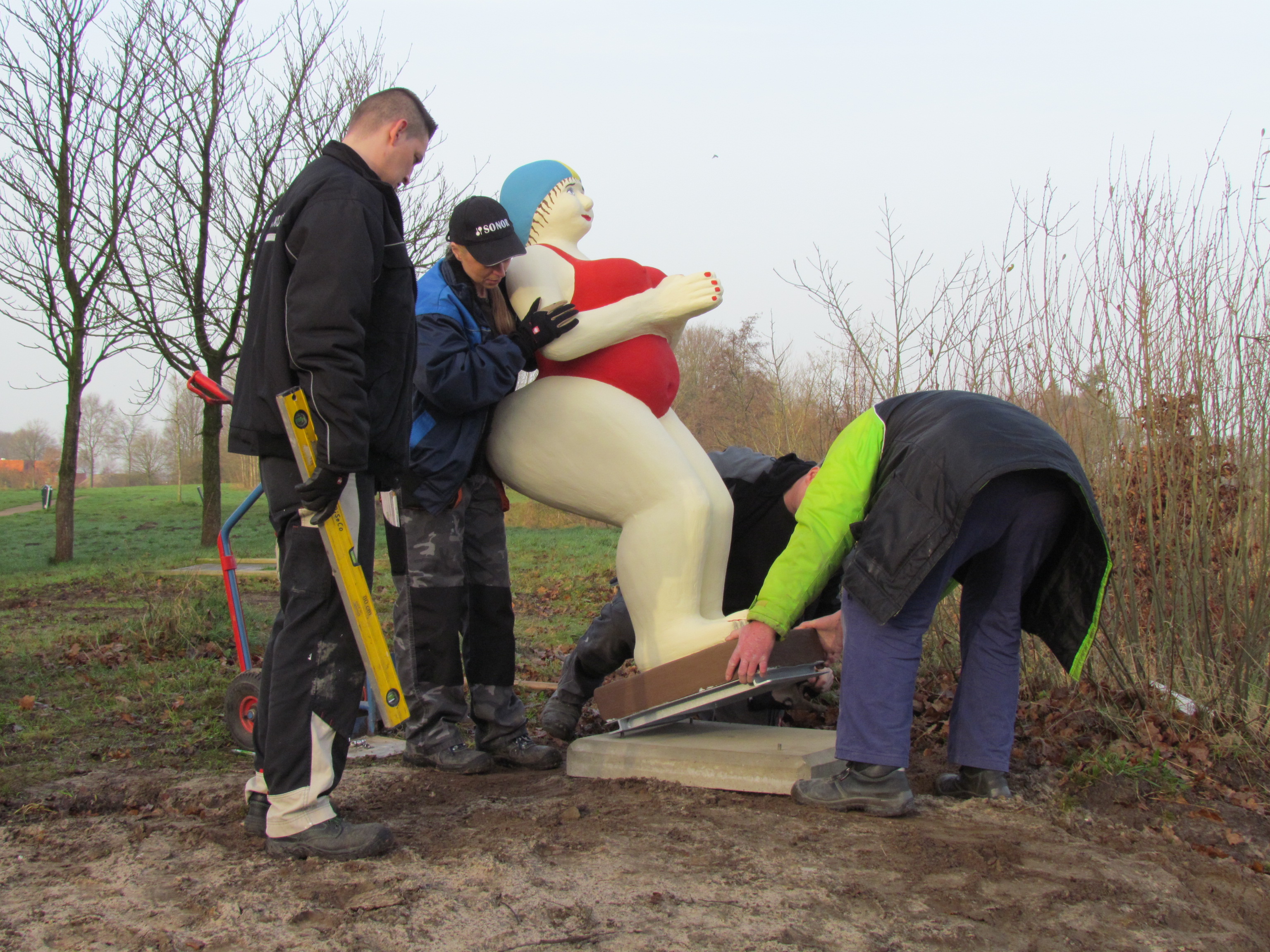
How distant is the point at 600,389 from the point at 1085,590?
1.59 meters

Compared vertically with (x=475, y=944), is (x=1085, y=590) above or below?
above

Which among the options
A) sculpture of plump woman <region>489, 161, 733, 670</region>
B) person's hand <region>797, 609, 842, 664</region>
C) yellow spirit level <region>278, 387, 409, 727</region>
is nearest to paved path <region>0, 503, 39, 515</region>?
sculpture of plump woman <region>489, 161, 733, 670</region>

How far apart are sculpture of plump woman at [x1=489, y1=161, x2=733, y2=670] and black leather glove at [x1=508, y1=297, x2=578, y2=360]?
40mm

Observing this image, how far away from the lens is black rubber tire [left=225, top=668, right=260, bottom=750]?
3598 mm

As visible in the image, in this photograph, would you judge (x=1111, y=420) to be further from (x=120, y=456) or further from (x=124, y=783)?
(x=120, y=456)

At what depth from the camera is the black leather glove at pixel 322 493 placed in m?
2.39

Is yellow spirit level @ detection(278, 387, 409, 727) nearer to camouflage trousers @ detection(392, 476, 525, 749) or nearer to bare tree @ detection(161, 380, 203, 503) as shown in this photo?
camouflage trousers @ detection(392, 476, 525, 749)

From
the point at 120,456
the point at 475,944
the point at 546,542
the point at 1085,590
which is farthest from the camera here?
the point at 120,456

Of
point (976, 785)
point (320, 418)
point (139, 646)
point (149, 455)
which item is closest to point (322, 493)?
point (320, 418)

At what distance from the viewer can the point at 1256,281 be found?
3879 mm

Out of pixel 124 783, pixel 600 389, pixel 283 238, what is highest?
pixel 283 238

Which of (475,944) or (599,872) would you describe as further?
(599,872)

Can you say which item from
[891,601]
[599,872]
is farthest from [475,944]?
[891,601]

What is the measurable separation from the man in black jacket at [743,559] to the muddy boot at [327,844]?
4.15 ft
